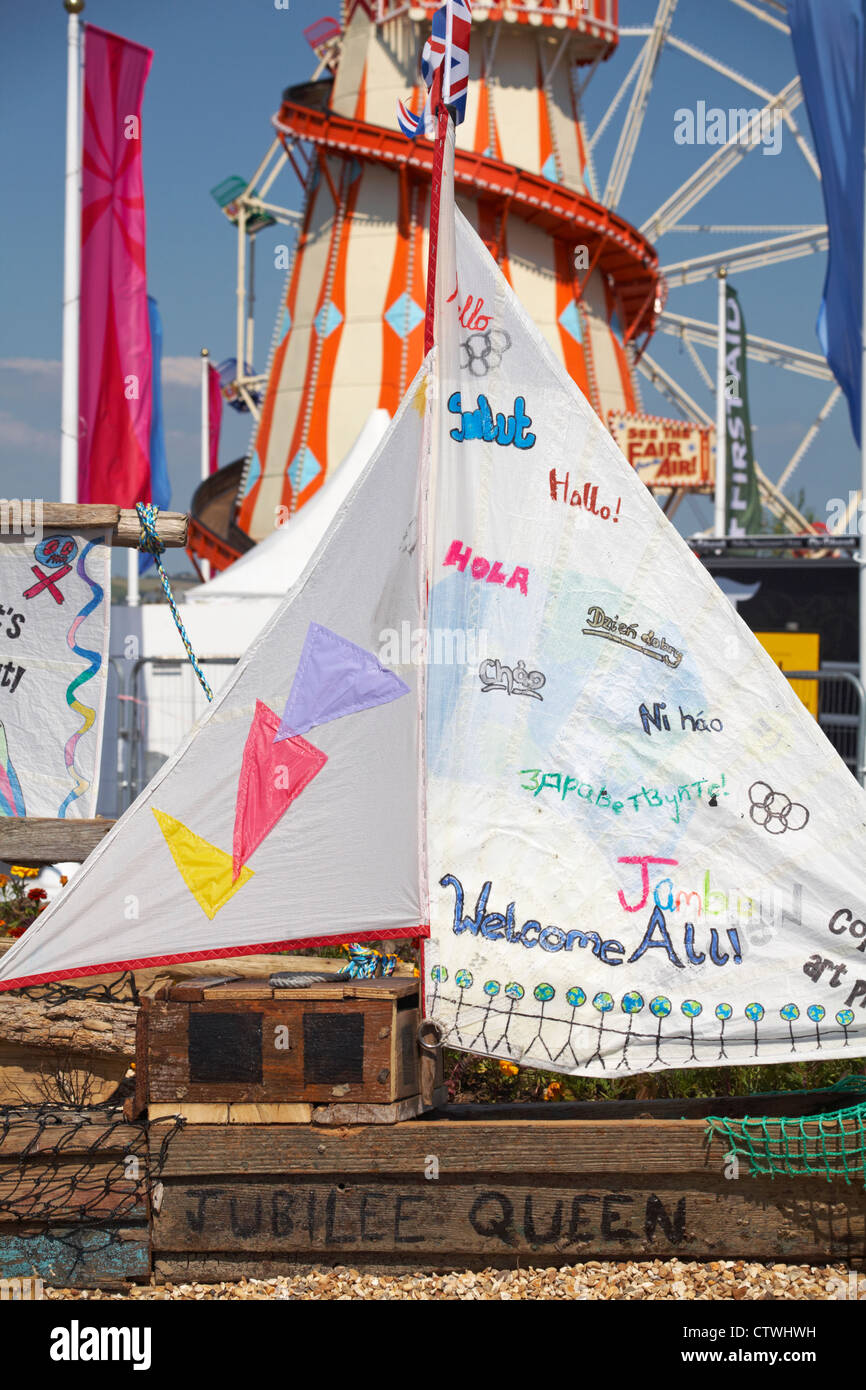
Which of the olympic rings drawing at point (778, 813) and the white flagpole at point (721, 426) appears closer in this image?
the olympic rings drawing at point (778, 813)

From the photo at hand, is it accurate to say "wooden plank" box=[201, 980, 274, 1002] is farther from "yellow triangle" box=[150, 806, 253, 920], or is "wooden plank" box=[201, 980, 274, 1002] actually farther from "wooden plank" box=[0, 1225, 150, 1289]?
"wooden plank" box=[0, 1225, 150, 1289]

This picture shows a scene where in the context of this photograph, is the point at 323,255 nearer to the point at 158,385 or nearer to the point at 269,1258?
the point at 158,385

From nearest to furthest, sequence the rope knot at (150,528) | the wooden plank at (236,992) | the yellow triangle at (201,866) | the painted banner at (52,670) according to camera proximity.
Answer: the wooden plank at (236,992)
the yellow triangle at (201,866)
the rope knot at (150,528)
the painted banner at (52,670)

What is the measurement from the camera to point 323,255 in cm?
2325

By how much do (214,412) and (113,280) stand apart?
23.2m

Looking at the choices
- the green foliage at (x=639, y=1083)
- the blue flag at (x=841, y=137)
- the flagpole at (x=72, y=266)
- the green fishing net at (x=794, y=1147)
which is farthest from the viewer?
the flagpole at (x=72, y=266)

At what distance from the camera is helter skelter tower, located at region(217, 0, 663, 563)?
21.9 metres

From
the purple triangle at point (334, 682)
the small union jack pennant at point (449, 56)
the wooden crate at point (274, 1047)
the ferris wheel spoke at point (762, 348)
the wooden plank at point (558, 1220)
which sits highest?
the ferris wheel spoke at point (762, 348)

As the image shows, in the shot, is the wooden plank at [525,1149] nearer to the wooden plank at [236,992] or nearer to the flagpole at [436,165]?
the wooden plank at [236,992]

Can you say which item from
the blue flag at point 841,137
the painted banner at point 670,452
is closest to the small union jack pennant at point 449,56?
the blue flag at point 841,137

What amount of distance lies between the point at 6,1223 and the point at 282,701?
226 centimetres

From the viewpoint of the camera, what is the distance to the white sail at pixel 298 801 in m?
4.95

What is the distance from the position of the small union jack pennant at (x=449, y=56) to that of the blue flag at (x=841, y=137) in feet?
21.6

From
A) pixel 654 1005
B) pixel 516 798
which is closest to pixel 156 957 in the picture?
pixel 516 798
